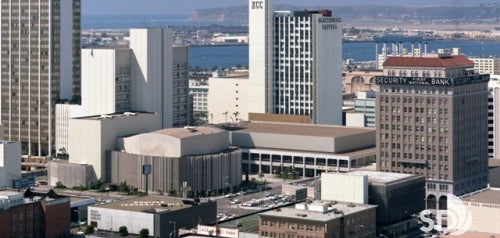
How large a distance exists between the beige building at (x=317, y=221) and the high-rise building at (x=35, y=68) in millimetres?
28195

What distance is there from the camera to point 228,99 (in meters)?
81.9

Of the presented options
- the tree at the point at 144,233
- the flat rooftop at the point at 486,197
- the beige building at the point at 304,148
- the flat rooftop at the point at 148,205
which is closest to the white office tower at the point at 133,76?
the beige building at the point at 304,148

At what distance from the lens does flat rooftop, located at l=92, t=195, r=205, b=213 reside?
51875mm

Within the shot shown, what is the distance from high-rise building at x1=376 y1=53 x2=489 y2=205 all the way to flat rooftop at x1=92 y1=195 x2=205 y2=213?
1180 cm

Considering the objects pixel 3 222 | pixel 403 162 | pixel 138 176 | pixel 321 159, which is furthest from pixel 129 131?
pixel 3 222

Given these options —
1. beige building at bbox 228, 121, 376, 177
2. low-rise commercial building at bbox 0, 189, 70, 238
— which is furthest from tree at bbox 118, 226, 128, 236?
beige building at bbox 228, 121, 376, 177

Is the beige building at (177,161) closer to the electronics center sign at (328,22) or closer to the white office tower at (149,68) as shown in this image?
the white office tower at (149,68)

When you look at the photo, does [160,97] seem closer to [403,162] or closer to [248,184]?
[248,184]

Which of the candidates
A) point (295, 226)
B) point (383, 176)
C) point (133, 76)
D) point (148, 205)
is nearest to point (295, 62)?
point (133, 76)

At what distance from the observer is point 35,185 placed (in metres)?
63.9

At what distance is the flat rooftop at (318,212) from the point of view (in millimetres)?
46000

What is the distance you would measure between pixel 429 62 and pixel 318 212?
15.1 meters

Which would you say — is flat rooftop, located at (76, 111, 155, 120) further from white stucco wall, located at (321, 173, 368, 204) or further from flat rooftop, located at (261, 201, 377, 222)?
flat rooftop, located at (261, 201, 377, 222)

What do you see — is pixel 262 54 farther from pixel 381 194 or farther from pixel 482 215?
pixel 482 215
